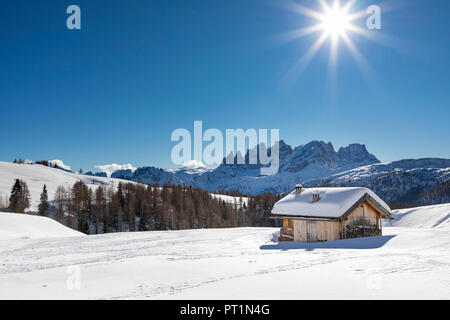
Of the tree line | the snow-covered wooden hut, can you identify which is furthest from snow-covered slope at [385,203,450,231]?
the tree line

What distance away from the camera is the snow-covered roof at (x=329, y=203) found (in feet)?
76.1

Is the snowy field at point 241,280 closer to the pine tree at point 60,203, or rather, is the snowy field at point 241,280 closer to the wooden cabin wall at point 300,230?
the wooden cabin wall at point 300,230

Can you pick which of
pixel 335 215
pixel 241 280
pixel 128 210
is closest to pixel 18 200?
pixel 128 210

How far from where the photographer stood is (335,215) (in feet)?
74.3

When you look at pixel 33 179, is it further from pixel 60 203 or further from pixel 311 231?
pixel 311 231

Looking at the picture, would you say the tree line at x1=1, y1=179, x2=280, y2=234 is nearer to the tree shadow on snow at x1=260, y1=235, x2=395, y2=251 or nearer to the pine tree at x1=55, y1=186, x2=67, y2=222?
the pine tree at x1=55, y1=186, x2=67, y2=222

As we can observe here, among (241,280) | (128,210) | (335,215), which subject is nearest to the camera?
(241,280)

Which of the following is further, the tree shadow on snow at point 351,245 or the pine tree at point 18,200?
the pine tree at point 18,200

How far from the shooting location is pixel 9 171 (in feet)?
378

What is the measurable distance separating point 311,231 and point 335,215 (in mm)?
2823

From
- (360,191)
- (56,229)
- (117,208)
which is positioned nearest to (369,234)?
(360,191)

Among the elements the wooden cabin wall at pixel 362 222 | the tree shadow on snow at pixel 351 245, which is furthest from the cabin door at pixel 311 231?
the tree shadow on snow at pixel 351 245

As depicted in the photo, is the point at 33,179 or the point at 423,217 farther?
the point at 33,179

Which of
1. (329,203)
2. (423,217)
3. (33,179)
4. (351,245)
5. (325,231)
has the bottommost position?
(423,217)
